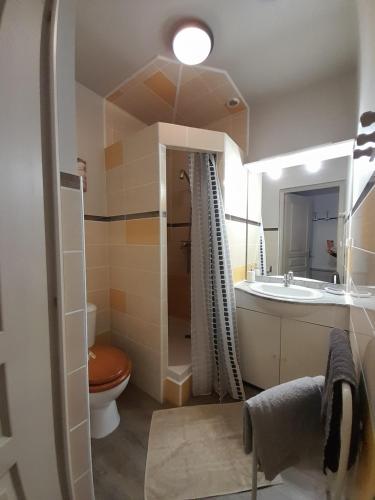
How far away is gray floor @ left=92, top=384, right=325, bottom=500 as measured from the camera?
1000 millimetres

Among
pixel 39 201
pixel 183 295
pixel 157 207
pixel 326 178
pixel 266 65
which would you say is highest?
pixel 266 65

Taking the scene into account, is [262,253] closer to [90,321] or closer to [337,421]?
[337,421]

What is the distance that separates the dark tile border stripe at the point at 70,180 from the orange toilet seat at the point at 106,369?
Answer: 3.77ft

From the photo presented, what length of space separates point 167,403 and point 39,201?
5.47ft

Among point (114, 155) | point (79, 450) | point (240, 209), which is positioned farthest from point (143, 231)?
point (79, 450)

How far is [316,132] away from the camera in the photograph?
160 centimetres

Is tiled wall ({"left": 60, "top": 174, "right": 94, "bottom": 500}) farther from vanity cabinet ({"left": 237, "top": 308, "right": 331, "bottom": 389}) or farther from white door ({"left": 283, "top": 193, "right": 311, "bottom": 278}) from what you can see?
white door ({"left": 283, "top": 193, "right": 311, "bottom": 278})

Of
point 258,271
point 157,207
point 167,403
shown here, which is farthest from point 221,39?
point 167,403

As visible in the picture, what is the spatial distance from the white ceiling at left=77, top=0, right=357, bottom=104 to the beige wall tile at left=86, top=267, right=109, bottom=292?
1.52 meters

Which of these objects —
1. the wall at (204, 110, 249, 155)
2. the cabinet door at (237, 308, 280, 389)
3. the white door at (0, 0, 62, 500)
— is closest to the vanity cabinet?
Result: the cabinet door at (237, 308, 280, 389)

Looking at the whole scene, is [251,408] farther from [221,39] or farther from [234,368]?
[221,39]

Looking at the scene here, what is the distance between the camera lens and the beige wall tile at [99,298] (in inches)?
70.3

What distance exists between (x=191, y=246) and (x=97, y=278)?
896 mm

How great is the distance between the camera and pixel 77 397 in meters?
0.65
